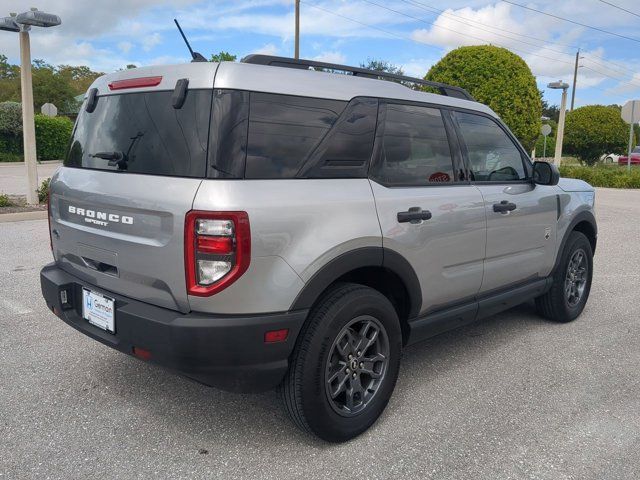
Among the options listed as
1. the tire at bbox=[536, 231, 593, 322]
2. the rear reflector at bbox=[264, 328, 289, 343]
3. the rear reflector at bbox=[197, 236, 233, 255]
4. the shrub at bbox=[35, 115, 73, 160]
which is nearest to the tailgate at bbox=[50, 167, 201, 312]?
the rear reflector at bbox=[197, 236, 233, 255]

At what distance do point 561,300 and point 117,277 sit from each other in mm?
3599

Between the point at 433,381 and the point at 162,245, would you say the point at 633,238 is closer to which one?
the point at 433,381

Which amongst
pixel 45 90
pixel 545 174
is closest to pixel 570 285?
A: pixel 545 174

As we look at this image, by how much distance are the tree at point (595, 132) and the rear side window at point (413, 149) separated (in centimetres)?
3020

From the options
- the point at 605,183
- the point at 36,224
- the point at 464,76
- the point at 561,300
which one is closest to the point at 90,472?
the point at 561,300

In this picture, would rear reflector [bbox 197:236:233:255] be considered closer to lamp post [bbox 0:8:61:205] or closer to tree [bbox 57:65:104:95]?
lamp post [bbox 0:8:61:205]

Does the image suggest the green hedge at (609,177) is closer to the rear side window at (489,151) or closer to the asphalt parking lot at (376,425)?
the asphalt parking lot at (376,425)

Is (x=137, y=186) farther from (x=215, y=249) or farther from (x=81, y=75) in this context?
(x=81, y=75)

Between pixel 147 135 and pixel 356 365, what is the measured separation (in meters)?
1.56

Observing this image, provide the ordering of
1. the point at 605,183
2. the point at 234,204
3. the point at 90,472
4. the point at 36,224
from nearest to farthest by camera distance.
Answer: the point at 234,204 → the point at 90,472 → the point at 36,224 → the point at 605,183

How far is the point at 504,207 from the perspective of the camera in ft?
12.1

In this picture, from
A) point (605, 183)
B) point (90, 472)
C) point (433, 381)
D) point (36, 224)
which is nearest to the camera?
point (90, 472)

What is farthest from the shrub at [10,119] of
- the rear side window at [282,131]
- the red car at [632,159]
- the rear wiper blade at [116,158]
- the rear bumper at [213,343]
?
the red car at [632,159]

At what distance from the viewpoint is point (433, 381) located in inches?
140
